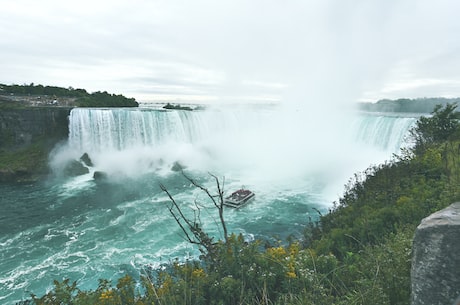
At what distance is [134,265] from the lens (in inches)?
395

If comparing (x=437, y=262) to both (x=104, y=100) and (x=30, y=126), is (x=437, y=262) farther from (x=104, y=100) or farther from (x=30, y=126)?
(x=104, y=100)

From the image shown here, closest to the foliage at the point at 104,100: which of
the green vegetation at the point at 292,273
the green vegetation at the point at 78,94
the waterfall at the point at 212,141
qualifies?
the green vegetation at the point at 78,94

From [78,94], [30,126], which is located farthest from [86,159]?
[78,94]

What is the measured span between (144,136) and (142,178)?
641cm

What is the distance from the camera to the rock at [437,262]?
198 centimetres

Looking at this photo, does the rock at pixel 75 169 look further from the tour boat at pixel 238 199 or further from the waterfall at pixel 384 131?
the waterfall at pixel 384 131

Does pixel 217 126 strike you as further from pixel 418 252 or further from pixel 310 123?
pixel 418 252

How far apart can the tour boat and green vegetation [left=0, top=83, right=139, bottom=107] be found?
29517 millimetres

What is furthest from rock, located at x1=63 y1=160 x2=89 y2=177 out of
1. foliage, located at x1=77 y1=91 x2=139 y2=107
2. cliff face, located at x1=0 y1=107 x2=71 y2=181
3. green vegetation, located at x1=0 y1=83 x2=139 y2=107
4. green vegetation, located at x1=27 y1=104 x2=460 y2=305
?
green vegetation, located at x1=27 y1=104 x2=460 y2=305

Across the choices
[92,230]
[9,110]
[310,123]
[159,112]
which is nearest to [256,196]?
[92,230]

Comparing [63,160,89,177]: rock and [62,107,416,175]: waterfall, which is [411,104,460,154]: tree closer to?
[62,107,416,175]: waterfall

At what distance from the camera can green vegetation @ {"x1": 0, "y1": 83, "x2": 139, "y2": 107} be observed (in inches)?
1475

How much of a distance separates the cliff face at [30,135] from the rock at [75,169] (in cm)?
181

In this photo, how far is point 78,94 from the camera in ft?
140
